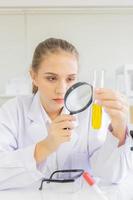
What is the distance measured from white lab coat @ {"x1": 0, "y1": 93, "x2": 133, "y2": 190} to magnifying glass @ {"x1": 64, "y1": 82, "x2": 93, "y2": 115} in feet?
0.54

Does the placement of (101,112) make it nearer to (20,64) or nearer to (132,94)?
(132,94)

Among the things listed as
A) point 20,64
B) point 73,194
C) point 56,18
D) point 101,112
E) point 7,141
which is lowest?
point 73,194

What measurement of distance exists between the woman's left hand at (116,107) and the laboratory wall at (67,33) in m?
1.41

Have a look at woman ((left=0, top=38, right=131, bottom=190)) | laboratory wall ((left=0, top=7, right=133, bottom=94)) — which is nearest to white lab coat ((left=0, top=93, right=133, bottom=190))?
woman ((left=0, top=38, right=131, bottom=190))

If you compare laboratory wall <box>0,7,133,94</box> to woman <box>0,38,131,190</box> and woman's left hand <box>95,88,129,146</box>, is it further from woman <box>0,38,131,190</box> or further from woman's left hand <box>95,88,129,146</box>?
woman's left hand <box>95,88,129,146</box>

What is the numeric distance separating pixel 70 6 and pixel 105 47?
0.42 meters

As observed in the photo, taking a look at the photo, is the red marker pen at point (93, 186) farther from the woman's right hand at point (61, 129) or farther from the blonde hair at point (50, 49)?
the blonde hair at point (50, 49)

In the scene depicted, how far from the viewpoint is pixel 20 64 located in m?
2.32

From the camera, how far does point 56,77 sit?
972 millimetres

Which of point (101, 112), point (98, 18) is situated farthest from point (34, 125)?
point (98, 18)

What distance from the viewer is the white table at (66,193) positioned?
786 millimetres

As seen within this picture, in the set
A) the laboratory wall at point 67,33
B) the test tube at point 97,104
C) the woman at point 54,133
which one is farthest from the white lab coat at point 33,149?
the laboratory wall at point 67,33

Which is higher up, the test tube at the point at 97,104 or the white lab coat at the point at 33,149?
the test tube at the point at 97,104

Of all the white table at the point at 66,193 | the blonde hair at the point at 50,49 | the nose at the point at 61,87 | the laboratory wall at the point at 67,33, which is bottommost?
the white table at the point at 66,193
